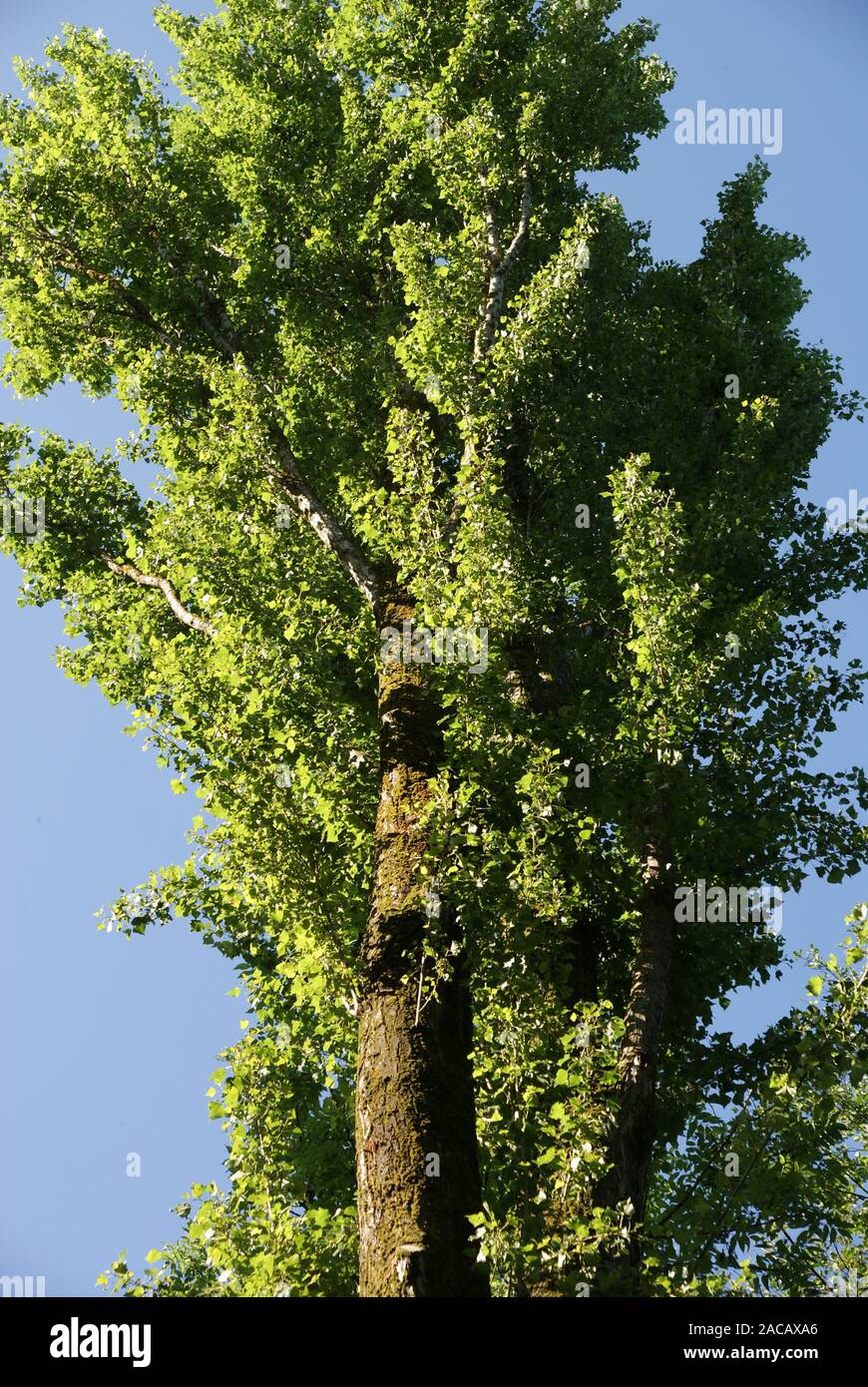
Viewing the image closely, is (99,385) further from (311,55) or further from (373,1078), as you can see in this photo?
(373,1078)

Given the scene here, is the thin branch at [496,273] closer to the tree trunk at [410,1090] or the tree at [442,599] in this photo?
the tree at [442,599]

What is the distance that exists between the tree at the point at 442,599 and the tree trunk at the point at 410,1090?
3 centimetres

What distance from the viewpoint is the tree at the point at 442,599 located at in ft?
→ 29.3

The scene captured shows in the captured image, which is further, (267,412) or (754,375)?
(754,375)

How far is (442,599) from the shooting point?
1122 centimetres

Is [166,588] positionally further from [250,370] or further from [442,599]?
[442,599]

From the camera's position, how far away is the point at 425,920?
9.69 m

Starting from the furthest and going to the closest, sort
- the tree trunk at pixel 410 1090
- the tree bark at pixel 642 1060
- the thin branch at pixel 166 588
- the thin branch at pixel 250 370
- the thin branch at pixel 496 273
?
the thin branch at pixel 166 588, the thin branch at pixel 496 273, the thin branch at pixel 250 370, the tree bark at pixel 642 1060, the tree trunk at pixel 410 1090

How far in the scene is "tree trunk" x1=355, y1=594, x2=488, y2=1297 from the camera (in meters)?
8.01

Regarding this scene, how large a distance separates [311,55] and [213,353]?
555cm

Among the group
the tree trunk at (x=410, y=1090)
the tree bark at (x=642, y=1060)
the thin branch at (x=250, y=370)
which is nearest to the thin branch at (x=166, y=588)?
the thin branch at (x=250, y=370)

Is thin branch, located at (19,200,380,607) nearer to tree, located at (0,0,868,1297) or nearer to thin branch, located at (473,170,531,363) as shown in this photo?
tree, located at (0,0,868,1297)

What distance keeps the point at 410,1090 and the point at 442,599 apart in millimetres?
4779

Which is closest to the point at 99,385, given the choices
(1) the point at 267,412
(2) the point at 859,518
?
(1) the point at 267,412
